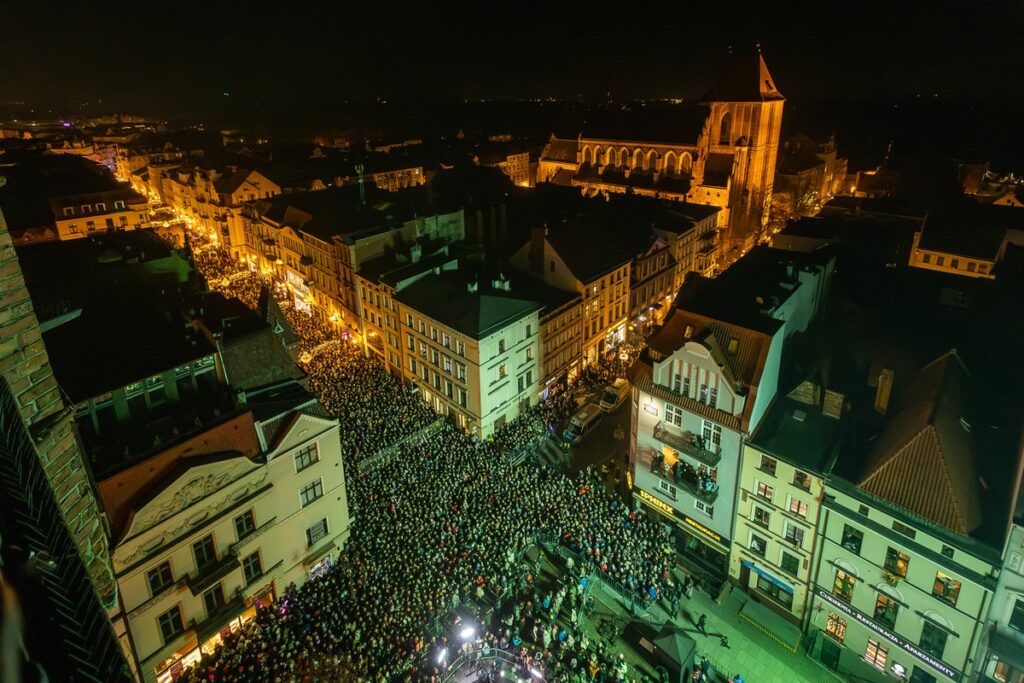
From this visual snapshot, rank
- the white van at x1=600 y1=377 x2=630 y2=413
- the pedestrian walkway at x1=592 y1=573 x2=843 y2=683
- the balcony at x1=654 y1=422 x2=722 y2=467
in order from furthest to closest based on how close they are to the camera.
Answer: the white van at x1=600 y1=377 x2=630 y2=413 → the balcony at x1=654 y1=422 x2=722 y2=467 → the pedestrian walkway at x1=592 y1=573 x2=843 y2=683

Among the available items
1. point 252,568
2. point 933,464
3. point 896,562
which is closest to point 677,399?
point 933,464

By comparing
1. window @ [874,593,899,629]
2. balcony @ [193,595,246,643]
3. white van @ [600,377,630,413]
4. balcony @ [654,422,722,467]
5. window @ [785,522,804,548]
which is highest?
balcony @ [654,422,722,467]

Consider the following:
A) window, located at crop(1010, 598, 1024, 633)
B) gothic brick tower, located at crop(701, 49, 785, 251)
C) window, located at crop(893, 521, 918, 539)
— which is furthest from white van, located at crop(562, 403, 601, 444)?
gothic brick tower, located at crop(701, 49, 785, 251)

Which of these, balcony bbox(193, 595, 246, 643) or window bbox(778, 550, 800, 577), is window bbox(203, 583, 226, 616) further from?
window bbox(778, 550, 800, 577)

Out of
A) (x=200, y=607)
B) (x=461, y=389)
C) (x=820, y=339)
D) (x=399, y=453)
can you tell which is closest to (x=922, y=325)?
(x=820, y=339)

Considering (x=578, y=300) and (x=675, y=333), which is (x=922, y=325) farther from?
(x=578, y=300)

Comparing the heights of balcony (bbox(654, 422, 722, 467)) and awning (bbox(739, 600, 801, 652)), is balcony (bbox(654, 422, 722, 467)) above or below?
above

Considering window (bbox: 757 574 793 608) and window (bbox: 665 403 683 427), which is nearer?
window (bbox: 757 574 793 608)

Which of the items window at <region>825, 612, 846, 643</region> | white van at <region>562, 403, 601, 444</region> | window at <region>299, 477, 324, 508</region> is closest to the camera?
window at <region>825, 612, 846, 643</region>

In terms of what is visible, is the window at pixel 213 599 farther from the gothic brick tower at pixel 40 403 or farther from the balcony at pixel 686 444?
the balcony at pixel 686 444
